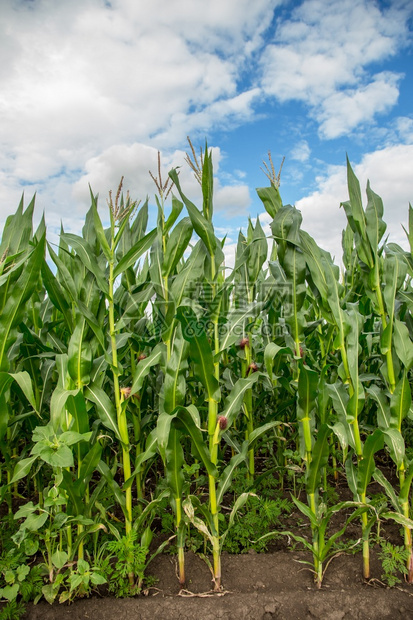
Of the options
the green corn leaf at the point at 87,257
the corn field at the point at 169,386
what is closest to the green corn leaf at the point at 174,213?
the corn field at the point at 169,386

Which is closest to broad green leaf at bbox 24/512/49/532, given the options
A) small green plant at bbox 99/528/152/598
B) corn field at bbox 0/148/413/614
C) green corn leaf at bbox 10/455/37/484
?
corn field at bbox 0/148/413/614

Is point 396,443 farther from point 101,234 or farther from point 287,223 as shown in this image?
point 101,234

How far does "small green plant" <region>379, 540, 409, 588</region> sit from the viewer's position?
2.64 meters

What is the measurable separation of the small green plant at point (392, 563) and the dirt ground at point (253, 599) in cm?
6

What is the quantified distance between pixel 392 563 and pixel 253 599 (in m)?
0.94

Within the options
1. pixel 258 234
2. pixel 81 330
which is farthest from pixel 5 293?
pixel 258 234

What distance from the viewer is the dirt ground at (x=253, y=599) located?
7.89 ft

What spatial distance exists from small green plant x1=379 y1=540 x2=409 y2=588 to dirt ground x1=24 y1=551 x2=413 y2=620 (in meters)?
0.06

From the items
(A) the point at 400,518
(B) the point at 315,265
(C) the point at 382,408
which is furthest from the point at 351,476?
(B) the point at 315,265

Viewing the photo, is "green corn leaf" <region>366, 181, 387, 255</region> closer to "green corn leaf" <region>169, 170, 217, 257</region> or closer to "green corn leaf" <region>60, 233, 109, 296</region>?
"green corn leaf" <region>169, 170, 217, 257</region>

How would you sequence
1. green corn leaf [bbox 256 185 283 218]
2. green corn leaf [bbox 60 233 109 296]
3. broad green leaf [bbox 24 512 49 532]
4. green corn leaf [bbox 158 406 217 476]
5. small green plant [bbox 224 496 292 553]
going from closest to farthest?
broad green leaf [bbox 24 512 49 532]
green corn leaf [bbox 158 406 217 476]
green corn leaf [bbox 60 233 109 296]
small green plant [bbox 224 496 292 553]
green corn leaf [bbox 256 185 283 218]

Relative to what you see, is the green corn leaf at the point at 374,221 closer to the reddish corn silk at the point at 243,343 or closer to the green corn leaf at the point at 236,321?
the green corn leaf at the point at 236,321

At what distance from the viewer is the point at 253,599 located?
8.11 ft

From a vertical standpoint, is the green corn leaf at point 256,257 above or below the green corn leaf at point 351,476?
above
